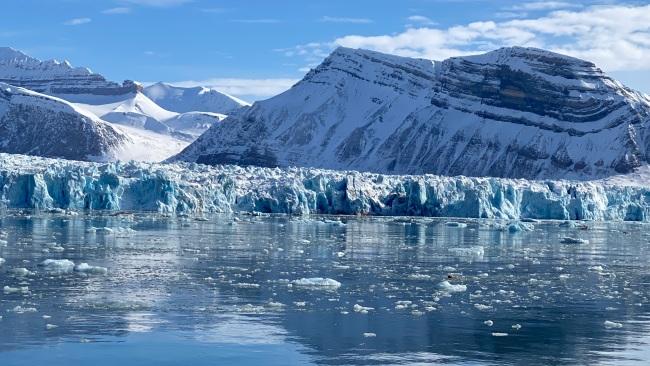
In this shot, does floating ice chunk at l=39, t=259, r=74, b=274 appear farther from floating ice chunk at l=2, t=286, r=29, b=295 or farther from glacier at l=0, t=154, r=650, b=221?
glacier at l=0, t=154, r=650, b=221

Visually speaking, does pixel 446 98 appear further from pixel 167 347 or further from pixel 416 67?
pixel 167 347

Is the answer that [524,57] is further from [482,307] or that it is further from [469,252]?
[482,307]

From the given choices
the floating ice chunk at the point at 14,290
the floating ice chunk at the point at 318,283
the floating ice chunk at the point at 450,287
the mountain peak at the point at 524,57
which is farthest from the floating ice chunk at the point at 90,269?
the mountain peak at the point at 524,57

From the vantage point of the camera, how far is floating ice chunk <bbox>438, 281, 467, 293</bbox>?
24.1 metres

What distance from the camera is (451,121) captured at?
6063 inches

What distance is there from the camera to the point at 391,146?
152250 millimetres

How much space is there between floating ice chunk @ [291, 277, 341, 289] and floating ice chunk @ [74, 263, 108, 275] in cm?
499

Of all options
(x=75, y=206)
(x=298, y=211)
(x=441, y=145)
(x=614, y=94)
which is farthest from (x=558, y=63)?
(x=75, y=206)

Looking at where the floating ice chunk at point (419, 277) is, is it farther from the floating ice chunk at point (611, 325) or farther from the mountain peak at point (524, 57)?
the mountain peak at point (524, 57)

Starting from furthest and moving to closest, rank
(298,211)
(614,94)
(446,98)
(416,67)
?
1. (416,67)
2. (446,98)
3. (614,94)
4. (298,211)

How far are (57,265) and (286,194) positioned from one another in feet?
146

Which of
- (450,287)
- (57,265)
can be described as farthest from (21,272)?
(450,287)

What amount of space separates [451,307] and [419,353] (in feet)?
16.4

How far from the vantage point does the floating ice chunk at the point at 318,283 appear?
24.4 m
